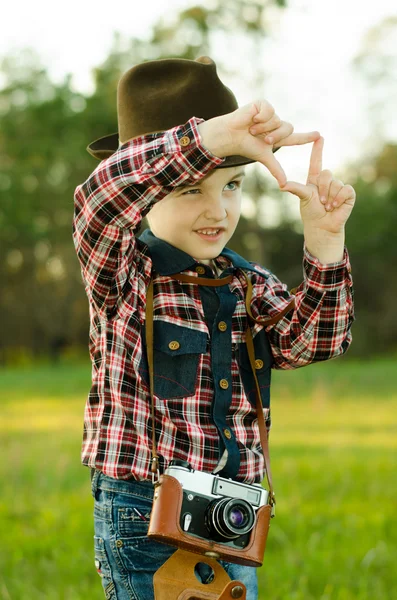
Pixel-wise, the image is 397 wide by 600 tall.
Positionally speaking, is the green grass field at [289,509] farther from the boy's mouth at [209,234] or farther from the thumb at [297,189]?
the thumb at [297,189]

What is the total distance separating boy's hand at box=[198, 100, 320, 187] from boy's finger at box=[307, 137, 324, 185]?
14 centimetres

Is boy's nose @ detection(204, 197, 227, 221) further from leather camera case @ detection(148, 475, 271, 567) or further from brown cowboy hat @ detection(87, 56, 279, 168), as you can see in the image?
leather camera case @ detection(148, 475, 271, 567)

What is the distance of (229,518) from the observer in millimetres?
2037

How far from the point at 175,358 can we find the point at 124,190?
1.59 feet

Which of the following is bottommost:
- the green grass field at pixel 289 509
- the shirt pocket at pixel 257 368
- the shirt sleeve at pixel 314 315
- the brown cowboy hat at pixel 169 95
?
the green grass field at pixel 289 509

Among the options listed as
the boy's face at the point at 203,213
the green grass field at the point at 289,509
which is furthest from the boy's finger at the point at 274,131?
the green grass field at the point at 289,509

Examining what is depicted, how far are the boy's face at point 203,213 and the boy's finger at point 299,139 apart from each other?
236mm

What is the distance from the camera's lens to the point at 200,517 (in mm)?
2064

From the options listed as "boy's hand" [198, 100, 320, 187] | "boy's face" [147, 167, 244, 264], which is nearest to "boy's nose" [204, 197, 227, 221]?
"boy's face" [147, 167, 244, 264]

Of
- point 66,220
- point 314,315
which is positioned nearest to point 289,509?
point 314,315

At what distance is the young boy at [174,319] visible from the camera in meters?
2.15

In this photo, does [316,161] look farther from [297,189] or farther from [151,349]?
[151,349]

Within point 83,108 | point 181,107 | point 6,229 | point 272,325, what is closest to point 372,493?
point 272,325

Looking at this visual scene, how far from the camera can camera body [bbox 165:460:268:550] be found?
79.8 inches
